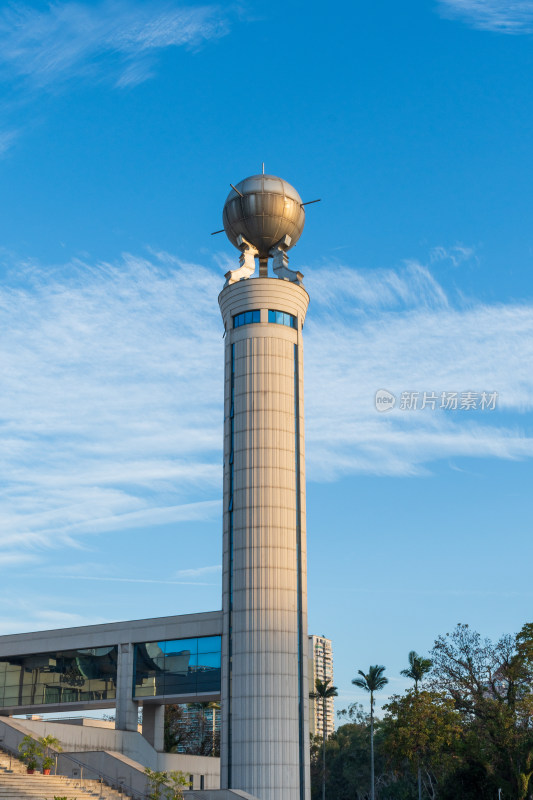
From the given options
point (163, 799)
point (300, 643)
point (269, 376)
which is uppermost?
point (269, 376)

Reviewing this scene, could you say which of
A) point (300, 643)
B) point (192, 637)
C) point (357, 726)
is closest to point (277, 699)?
point (300, 643)

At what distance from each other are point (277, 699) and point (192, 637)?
765 cm

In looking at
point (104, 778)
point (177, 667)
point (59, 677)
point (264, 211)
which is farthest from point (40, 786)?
point (264, 211)

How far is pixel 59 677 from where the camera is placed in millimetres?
57719

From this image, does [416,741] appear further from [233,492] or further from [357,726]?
[357,726]

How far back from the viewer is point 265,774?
151ft

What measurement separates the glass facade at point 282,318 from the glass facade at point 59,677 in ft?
78.6

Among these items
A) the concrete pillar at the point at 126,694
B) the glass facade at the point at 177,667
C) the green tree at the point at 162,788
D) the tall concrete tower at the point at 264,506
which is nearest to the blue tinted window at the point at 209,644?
the glass facade at the point at 177,667

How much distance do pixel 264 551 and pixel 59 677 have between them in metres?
19.1

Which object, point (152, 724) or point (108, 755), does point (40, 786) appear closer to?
point (108, 755)

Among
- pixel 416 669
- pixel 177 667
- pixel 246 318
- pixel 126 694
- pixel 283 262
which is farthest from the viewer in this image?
pixel 416 669

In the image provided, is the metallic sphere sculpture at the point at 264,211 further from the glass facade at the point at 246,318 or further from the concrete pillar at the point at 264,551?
the glass facade at the point at 246,318

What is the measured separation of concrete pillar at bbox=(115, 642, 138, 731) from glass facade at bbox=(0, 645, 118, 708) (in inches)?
36.8

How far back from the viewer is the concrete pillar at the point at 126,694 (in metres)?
53.5
